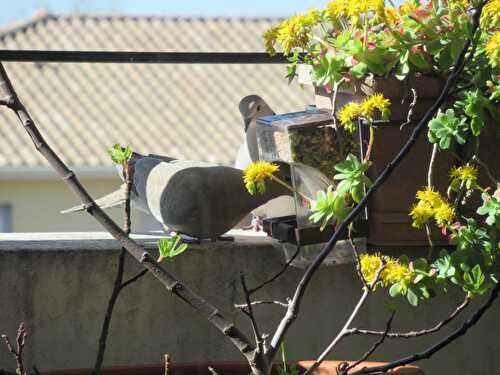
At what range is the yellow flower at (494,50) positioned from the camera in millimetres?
1450

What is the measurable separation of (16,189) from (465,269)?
49.2 ft

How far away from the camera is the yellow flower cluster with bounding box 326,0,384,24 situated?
1.45 meters

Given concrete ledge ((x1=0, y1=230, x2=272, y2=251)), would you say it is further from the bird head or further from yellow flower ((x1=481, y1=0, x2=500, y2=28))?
yellow flower ((x1=481, y1=0, x2=500, y2=28))

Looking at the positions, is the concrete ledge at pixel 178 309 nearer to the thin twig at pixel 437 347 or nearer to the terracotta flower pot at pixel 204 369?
the terracotta flower pot at pixel 204 369

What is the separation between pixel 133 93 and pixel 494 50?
15.2 m

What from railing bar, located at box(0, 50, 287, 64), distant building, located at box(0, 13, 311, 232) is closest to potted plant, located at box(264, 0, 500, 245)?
railing bar, located at box(0, 50, 287, 64)

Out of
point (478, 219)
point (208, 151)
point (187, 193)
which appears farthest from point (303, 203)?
point (208, 151)

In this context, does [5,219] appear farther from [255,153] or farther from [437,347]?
[437,347]

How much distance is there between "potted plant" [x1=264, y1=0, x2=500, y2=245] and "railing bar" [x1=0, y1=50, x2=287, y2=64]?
21 cm

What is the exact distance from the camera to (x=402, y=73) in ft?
5.15

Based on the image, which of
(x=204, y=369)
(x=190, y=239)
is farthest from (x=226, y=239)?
(x=204, y=369)

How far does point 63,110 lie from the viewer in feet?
51.6

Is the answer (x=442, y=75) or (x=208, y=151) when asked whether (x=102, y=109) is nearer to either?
(x=208, y=151)

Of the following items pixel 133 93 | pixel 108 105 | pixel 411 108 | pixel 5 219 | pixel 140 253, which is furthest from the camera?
pixel 133 93
